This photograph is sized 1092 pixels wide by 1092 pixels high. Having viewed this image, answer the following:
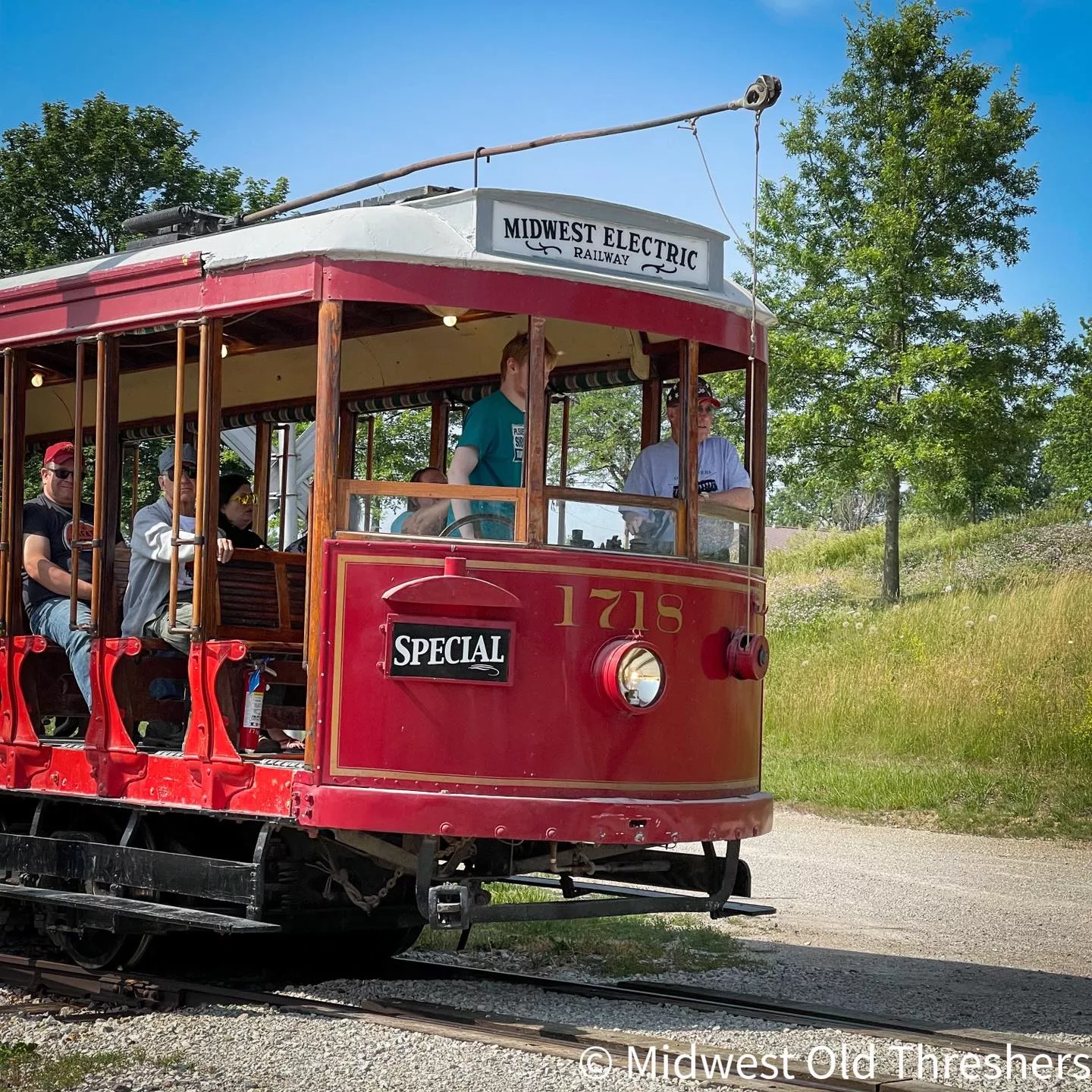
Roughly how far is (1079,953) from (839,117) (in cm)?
1808

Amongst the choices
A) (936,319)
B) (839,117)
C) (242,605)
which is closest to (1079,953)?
(242,605)

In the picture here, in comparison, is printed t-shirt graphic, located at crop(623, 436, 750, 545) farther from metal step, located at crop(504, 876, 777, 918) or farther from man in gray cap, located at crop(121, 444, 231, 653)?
man in gray cap, located at crop(121, 444, 231, 653)

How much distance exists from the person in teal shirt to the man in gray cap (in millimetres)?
1121

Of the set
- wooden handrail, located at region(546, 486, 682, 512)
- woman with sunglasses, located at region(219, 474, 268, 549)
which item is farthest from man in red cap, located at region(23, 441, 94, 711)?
wooden handrail, located at region(546, 486, 682, 512)

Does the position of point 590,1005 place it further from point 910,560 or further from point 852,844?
point 910,560

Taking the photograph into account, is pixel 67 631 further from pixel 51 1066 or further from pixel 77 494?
pixel 51 1066

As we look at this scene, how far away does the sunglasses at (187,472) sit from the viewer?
23.4 feet

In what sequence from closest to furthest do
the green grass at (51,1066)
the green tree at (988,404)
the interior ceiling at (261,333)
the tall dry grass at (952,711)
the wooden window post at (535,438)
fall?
1. the green grass at (51,1066)
2. the wooden window post at (535,438)
3. the interior ceiling at (261,333)
4. the tall dry grass at (952,711)
5. the green tree at (988,404)

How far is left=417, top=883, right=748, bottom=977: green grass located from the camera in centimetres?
798

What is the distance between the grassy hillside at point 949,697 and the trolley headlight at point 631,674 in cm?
867

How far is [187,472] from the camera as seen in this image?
7184mm

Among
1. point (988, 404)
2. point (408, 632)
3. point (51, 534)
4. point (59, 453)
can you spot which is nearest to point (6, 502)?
point (51, 534)

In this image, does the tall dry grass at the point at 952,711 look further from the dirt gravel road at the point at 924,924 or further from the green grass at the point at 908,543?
the green grass at the point at 908,543

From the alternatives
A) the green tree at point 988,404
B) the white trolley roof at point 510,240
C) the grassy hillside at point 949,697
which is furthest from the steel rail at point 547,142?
the green tree at point 988,404
